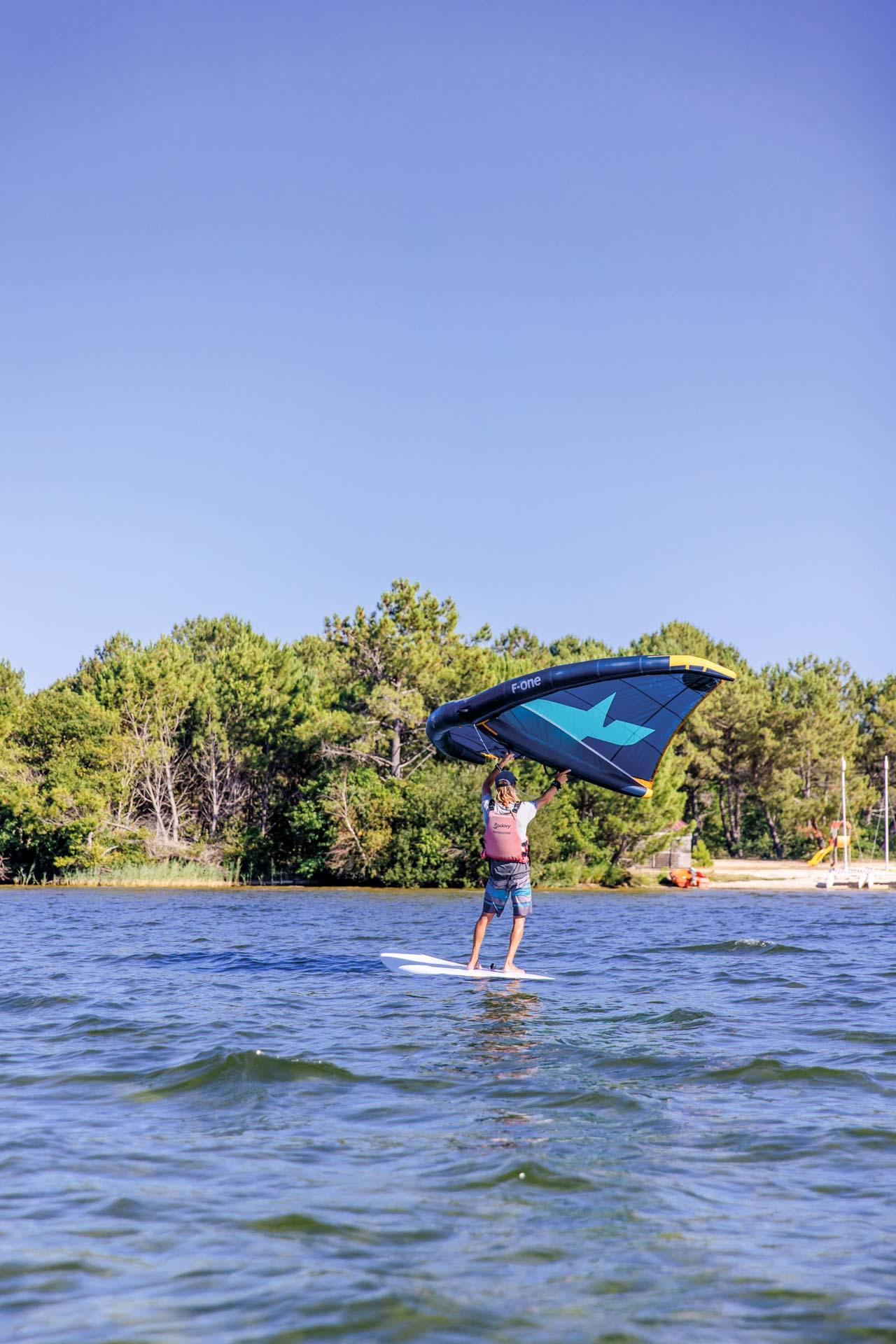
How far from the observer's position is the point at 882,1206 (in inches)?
232

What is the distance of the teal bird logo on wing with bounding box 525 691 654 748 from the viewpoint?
14.4 meters

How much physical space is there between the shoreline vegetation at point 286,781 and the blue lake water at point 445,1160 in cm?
3117

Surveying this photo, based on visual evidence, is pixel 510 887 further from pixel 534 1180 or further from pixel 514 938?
pixel 534 1180

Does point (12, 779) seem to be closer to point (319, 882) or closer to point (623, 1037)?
point (319, 882)

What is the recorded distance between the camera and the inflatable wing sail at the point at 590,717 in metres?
13.1

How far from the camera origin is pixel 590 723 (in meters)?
14.7

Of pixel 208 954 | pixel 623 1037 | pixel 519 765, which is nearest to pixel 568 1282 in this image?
pixel 623 1037

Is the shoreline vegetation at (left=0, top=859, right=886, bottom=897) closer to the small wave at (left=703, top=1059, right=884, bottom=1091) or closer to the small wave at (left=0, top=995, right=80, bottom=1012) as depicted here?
the small wave at (left=0, top=995, right=80, bottom=1012)

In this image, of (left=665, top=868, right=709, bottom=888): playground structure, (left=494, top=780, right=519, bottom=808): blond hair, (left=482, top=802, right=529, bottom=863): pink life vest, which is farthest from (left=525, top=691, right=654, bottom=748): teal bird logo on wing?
(left=665, top=868, right=709, bottom=888): playground structure

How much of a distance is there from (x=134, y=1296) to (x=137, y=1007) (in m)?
7.28

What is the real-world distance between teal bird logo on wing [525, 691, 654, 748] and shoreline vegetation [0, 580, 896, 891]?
28688 mm

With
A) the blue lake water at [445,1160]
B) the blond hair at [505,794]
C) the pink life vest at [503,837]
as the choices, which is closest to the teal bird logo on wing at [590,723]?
the blond hair at [505,794]

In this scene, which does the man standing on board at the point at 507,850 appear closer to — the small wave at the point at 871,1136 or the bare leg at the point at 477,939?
the bare leg at the point at 477,939

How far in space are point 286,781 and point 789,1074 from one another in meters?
44.9
